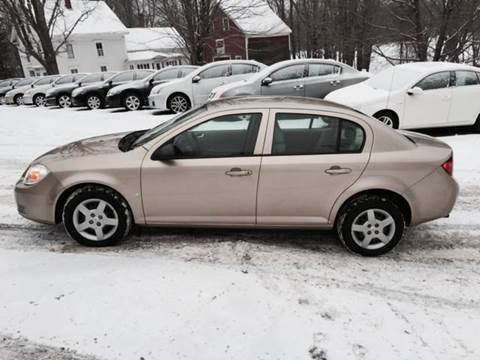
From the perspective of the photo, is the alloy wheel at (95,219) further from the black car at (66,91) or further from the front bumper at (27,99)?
the front bumper at (27,99)

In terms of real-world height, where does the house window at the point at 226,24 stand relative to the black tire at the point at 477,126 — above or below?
above

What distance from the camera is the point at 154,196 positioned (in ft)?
13.5


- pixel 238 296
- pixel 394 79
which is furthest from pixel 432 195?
pixel 394 79

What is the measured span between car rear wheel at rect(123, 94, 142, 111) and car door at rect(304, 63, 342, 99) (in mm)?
6009

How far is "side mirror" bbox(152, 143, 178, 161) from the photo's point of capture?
13.1ft

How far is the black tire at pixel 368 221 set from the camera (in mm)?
3971

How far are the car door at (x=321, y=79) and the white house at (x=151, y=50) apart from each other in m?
36.1

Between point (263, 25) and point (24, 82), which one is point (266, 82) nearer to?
point (24, 82)

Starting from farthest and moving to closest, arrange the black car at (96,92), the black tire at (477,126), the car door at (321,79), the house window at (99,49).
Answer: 1. the house window at (99,49)
2. the black car at (96,92)
3. the car door at (321,79)
4. the black tire at (477,126)

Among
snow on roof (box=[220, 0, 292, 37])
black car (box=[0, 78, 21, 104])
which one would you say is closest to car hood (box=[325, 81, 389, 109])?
black car (box=[0, 78, 21, 104])

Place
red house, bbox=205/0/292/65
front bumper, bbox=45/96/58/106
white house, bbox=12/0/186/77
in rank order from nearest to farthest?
front bumper, bbox=45/96/58/106
red house, bbox=205/0/292/65
white house, bbox=12/0/186/77

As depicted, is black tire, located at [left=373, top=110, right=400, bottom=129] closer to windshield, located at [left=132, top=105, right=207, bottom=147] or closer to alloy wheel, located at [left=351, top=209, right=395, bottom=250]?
alloy wheel, located at [left=351, top=209, right=395, bottom=250]

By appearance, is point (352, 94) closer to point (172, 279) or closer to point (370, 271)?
point (370, 271)

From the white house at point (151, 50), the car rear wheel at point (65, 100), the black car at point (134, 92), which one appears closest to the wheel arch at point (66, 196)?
the black car at point (134, 92)
